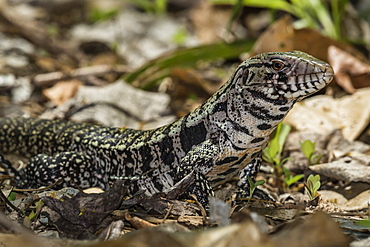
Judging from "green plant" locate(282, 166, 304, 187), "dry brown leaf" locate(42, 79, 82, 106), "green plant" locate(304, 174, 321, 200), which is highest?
"green plant" locate(304, 174, 321, 200)

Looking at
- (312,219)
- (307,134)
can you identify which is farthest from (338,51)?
(312,219)

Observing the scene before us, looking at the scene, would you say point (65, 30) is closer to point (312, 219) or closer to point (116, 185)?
point (116, 185)

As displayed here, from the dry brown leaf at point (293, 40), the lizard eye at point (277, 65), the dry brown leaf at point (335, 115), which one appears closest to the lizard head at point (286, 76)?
the lizard eye at point (277, 65)

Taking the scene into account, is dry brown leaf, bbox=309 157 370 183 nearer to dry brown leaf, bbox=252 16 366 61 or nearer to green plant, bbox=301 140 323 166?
green plant, bbox=301 140 323 166

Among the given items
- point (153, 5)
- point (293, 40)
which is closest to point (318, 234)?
point (293, 40)

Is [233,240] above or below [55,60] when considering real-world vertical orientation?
above

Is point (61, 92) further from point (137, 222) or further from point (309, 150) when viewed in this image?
point (137, 222)

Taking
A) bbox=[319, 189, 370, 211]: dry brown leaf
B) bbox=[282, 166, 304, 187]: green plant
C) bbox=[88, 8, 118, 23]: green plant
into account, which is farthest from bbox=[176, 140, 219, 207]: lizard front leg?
bbox=[88, 8, 118, 23]: green plant
